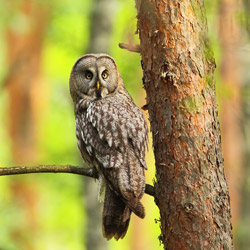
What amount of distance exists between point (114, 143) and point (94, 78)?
1250mm

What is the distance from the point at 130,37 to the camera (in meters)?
3.62

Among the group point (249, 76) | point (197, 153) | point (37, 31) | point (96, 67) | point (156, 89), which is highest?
point (37, 31)

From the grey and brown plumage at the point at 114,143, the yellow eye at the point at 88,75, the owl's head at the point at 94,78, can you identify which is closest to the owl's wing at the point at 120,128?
the grey and brown plumage at the point at 114,143

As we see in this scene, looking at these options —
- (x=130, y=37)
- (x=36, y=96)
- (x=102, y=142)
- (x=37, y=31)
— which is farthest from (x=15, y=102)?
(x=130, y=37)

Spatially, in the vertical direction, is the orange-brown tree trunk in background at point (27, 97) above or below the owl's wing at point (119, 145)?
above

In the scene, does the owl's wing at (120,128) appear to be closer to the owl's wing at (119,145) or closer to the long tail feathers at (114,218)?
the owl's wing at (119,145)

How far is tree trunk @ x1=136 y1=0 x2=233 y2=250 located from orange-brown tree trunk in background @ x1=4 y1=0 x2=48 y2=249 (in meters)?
9.74

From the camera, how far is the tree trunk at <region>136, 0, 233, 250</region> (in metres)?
3.28

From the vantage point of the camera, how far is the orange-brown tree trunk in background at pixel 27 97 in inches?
513

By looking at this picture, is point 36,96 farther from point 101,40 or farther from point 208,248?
point 208,248

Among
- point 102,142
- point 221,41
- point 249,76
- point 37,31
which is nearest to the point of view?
point 221,41

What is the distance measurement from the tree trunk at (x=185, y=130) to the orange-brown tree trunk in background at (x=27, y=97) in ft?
32.0

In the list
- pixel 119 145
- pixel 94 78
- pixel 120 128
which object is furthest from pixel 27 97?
pixel 119 145

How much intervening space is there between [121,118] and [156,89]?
1.09 meters
